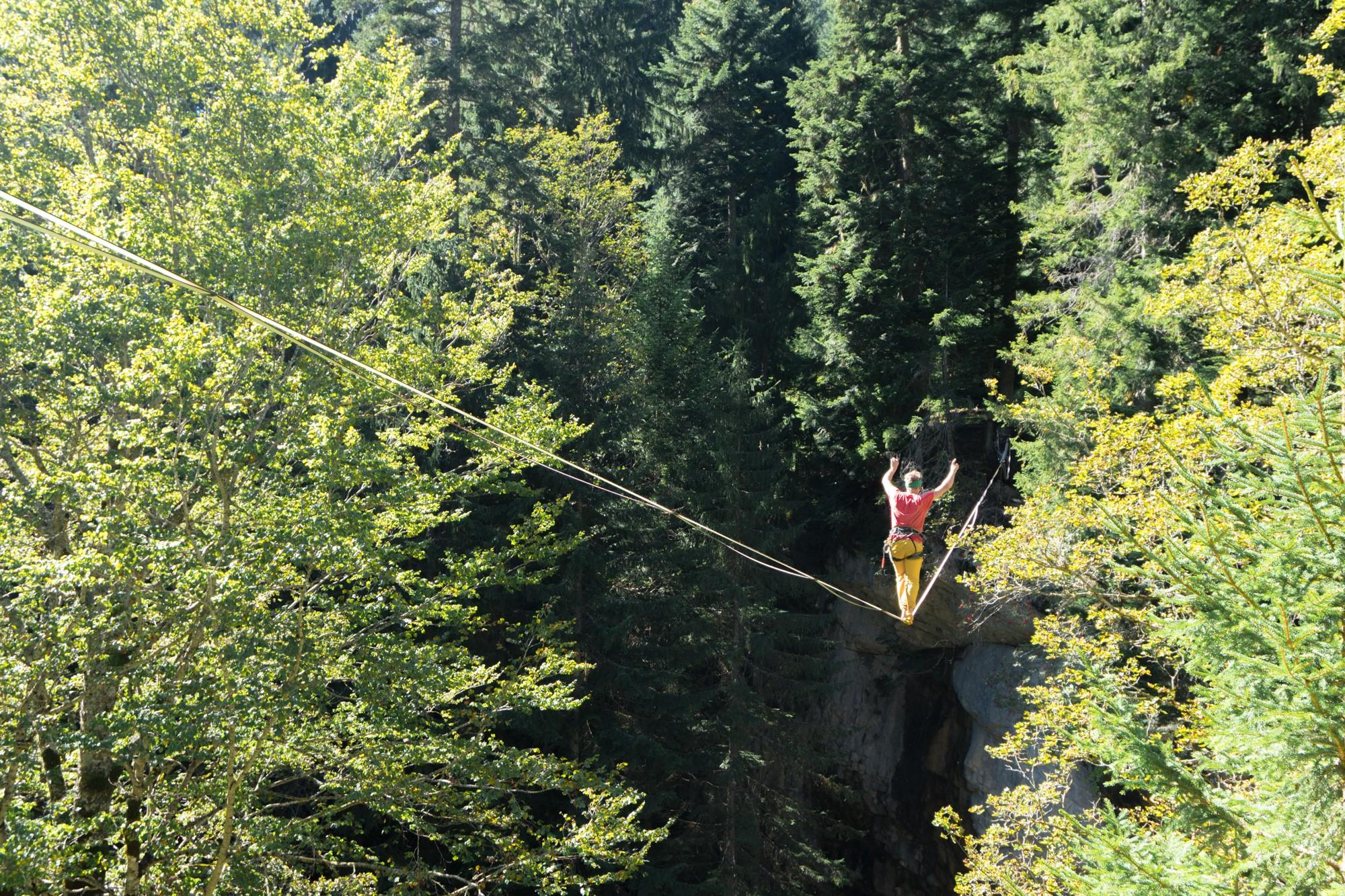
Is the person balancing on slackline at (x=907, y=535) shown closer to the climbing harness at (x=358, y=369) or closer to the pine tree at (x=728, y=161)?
the climbing harness at (x=358, y=369)

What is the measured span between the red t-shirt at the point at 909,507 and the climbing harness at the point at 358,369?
2.90 ft

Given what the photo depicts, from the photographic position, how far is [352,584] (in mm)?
12070

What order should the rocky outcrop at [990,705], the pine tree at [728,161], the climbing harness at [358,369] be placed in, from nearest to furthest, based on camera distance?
the climbing harness at [358,369]
the rocky outcrop at [990,705]
the pine tree at [728,161]

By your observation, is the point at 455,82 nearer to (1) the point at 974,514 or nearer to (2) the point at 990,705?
(1) the point at 974,514

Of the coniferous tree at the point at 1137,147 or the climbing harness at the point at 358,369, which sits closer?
the climbing harness at the point at 358,369

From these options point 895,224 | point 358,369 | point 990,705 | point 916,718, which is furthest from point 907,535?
point 916,718

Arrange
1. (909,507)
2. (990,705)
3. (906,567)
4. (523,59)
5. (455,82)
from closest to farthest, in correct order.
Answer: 1. (909,507)
2. (906,567)
3. (990,705)
4. (455,82)
5. (523,59)

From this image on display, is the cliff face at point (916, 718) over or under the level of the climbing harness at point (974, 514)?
under

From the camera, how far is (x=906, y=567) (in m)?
9.29

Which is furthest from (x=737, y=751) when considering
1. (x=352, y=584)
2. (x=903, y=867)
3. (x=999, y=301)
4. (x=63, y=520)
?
(x=63, y=520)

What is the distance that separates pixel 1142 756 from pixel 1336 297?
2.95 metres

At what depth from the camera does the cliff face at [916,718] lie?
55.8 feet

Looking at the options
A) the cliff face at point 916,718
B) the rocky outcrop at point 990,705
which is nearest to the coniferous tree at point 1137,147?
the rocky outcrop at point 990,705

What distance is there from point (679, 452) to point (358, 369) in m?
8.38
